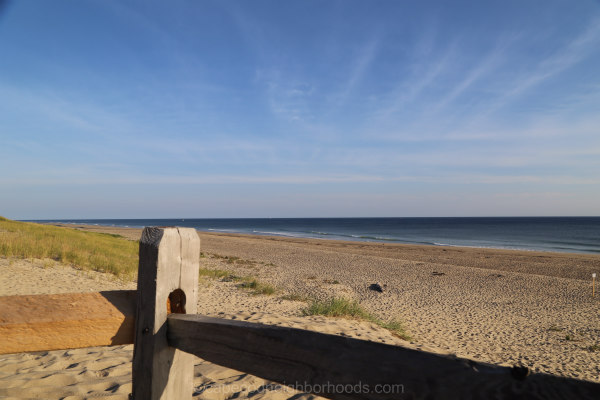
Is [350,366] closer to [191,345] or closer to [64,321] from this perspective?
[191,345]

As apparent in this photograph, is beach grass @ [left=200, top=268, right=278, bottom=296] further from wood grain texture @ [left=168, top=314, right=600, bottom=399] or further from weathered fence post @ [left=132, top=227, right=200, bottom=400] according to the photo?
wood grain texture @ [left=168, top=314, right=600, bottom=399]

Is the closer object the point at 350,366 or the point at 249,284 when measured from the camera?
the point at 350,366

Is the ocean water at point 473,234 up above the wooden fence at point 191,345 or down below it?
below

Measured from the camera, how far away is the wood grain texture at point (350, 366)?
3.23 ft

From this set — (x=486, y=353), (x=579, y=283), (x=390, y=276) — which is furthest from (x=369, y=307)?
(x=579, y=283)

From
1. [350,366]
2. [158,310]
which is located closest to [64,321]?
[158,310]

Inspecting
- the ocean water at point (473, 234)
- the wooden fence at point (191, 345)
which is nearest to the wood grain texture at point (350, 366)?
the wooden fence at point (191, 345)

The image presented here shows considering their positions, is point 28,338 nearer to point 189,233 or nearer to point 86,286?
point 189,233

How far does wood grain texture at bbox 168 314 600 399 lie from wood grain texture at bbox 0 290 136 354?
Result: 0.30 m

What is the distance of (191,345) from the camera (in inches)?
61.7

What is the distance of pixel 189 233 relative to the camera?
175 cm

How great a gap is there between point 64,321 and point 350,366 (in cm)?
121

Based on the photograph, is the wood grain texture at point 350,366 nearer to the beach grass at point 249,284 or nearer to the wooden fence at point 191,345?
the wooden fence at point 191,345

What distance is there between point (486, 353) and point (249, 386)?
4.92 meters
